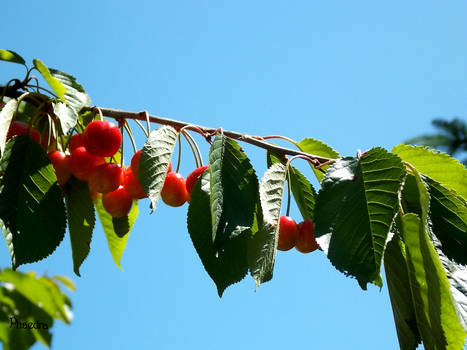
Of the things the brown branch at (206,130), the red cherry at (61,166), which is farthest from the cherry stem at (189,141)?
the red cherry at (61,166)

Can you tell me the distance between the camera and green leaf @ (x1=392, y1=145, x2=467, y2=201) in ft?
6.34

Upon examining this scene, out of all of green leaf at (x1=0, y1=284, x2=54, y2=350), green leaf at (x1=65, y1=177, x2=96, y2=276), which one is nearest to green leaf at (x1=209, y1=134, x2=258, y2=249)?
green leaf at (x1=65, y1=177, x2=96, y2=276)

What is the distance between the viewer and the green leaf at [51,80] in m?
1.83

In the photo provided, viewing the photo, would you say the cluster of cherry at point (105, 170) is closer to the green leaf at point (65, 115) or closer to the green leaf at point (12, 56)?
the green leaf at point (65, 115)

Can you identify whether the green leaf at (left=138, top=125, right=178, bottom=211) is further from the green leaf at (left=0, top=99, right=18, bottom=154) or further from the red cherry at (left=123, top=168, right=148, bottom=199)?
the green leaf at (left=0, top=99, right=18, bottom=154)

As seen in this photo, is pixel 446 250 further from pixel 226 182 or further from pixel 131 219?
pixel 131 219

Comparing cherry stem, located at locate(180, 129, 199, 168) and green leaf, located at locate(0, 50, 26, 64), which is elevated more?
green leaf, located at locate(0, 50, 26, 64)

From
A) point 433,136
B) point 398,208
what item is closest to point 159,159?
point 398,208

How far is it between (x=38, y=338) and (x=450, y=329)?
934 millimetres

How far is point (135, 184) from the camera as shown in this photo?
5.98 feet

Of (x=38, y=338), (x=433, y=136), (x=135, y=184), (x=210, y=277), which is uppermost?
(x=433, y=136)

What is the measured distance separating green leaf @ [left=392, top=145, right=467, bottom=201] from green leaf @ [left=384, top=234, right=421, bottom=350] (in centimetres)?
26

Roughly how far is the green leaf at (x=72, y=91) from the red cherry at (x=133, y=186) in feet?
0.74

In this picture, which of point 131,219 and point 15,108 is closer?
point 15,108
